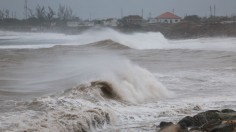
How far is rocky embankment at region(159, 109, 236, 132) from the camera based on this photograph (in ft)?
24.1

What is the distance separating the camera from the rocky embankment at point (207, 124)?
7352 millimetres

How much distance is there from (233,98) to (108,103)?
3.49 meters

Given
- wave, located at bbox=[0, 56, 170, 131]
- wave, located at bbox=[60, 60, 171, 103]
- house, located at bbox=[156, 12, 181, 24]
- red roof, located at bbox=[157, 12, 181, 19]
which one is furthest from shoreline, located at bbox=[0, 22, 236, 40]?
wave, located at bbox=[0, 56, 170, 131]

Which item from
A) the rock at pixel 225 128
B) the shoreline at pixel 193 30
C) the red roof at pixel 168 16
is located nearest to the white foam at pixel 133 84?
the rock at pixel 225 128

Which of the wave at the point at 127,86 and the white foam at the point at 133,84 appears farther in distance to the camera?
the white foam at the point at 133,84

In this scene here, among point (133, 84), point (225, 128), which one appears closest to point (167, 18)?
point (133, 84)

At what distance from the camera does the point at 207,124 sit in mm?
7746

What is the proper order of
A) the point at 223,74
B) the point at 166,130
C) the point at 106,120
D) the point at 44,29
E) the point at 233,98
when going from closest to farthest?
the point at 166,130
the point at 106,120
the point at 233,98
the point at 223,74
the point at 44,29

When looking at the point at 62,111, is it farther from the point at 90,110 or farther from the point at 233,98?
the point at 233,98

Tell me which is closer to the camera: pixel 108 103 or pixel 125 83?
pixel 108 103

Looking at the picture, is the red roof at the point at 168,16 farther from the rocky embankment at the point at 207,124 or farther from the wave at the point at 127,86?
the rocky embankment at the point at 207,124

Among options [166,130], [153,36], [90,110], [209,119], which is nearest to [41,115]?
[90,110]

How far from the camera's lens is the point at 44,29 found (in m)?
104

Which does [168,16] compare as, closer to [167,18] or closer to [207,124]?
[167,18]
